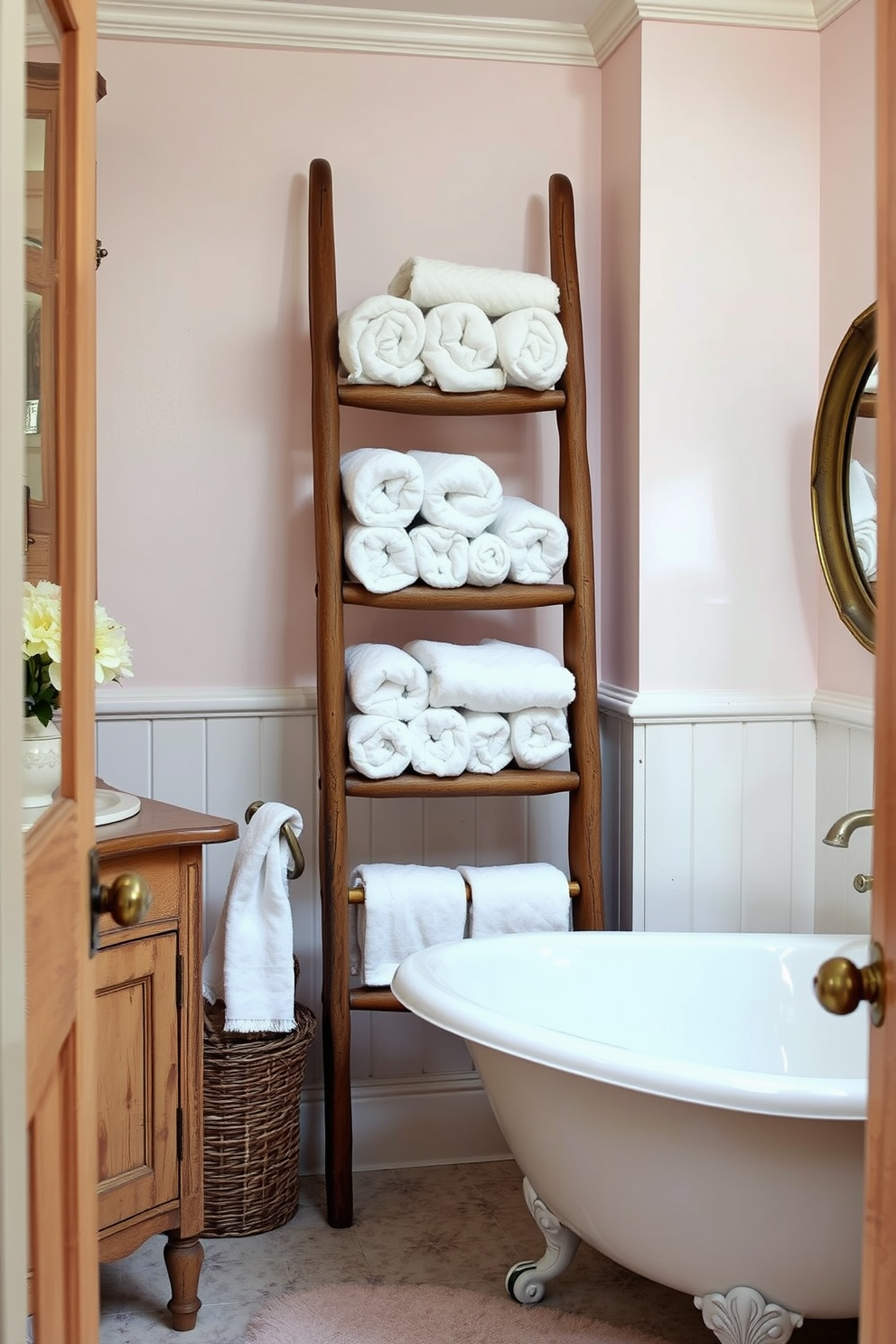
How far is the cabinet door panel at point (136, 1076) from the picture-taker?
1998mm

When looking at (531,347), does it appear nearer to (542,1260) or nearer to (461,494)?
(461,494)

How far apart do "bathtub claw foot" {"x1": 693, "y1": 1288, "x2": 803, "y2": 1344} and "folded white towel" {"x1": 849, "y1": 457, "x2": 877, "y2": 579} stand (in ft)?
4.30

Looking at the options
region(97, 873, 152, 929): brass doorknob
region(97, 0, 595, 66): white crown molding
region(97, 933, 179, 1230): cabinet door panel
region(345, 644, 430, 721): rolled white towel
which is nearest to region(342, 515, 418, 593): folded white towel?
region(345, 644, 430, 721): rolled white towel

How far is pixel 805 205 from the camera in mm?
2703

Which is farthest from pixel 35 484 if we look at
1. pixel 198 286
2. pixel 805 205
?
pixel 805 205

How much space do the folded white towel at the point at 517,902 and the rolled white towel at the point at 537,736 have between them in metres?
0.22

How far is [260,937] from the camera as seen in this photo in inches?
94.4

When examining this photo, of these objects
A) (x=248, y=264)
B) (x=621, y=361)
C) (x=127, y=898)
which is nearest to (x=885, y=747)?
(x=127, y=898)

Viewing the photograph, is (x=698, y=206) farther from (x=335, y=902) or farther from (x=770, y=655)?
(x=335, y=902)

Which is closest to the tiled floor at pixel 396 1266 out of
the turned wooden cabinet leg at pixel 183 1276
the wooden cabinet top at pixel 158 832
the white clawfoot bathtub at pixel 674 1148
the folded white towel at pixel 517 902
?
the turned wooden cabinet leg at pixel 183 1276

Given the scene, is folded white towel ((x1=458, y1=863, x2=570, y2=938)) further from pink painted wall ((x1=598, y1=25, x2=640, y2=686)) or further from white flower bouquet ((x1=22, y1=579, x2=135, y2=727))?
white flower bouquet ((x1=22, y1=579, x2=135, y2=727))

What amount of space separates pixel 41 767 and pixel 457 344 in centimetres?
160

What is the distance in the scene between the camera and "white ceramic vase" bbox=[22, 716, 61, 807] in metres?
1.00

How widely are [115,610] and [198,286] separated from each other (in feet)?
2.28
